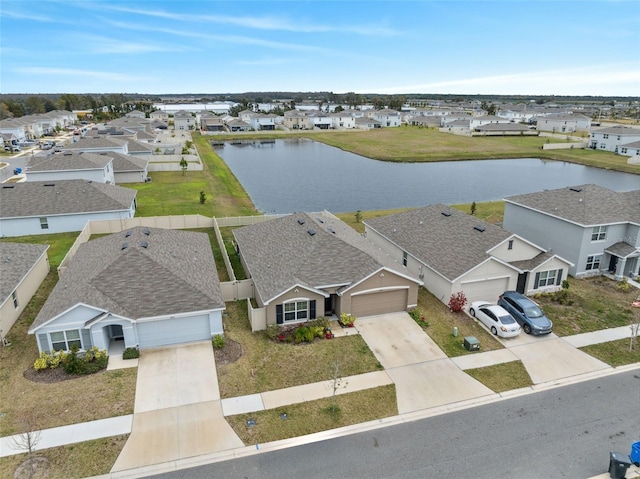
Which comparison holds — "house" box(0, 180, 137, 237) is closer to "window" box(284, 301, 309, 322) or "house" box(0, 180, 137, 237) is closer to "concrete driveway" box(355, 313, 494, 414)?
"window" box(284, 301, 309, 322)

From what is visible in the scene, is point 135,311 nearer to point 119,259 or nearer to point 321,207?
point 119,259

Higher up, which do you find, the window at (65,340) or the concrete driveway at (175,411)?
the window at (65,340)

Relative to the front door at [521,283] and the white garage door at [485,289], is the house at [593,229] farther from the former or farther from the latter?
the white garage door at [485,289]

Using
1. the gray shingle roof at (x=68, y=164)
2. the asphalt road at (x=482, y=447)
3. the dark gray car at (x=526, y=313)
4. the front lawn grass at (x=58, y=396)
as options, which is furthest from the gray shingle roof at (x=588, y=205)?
the gray shingle roof at (x=68, y=164)

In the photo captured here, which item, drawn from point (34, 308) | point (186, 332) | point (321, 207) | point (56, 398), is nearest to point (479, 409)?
point (186, 332)

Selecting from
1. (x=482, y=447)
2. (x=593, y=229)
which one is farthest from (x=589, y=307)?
(x=482, y=447)

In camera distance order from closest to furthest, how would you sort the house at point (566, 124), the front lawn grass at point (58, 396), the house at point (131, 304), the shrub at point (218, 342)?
1. the front lawn grass at point (58, 396)
2. the house at point (131, 304)
3. the shrub at point (218, 342)
4. the house at point (566, 124)
